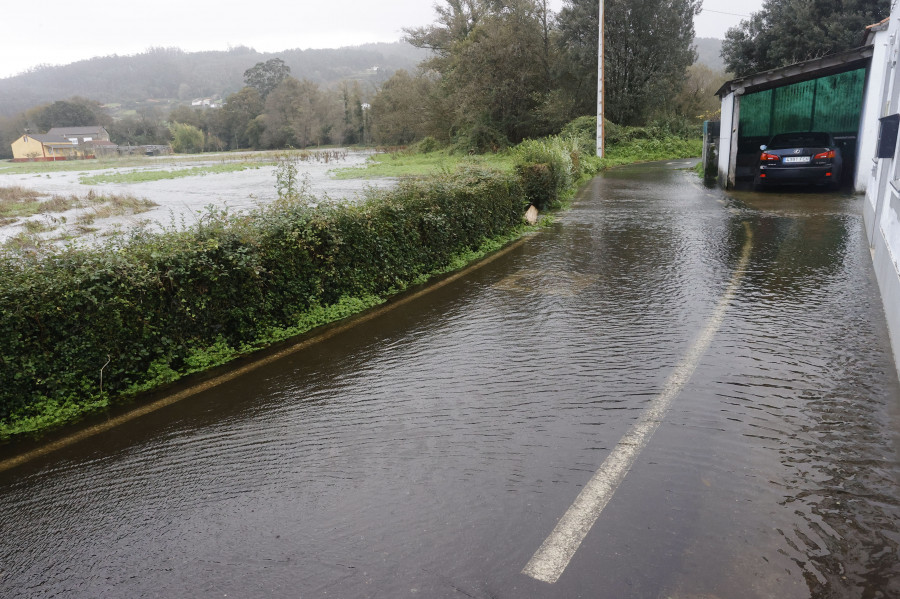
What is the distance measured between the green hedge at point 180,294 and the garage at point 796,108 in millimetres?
13988

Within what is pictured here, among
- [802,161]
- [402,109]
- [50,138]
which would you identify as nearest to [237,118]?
[50,138]

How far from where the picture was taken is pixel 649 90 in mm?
43000

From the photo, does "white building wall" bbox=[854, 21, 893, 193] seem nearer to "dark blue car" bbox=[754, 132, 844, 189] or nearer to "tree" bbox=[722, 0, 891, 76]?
"dark blue car" bbox=[754, 132, 844, 189]

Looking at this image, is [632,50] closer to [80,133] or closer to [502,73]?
[502,73]

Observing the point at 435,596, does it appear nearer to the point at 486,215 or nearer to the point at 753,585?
the point at 753,585

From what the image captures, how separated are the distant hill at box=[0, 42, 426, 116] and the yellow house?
195 feet

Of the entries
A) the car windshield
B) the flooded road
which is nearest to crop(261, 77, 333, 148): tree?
the car windshield

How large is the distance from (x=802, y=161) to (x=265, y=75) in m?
144

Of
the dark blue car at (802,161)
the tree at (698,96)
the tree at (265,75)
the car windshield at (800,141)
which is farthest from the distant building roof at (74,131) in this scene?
the dark blue car at (802,161)

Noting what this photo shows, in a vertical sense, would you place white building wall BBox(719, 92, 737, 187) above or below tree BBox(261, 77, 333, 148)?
below

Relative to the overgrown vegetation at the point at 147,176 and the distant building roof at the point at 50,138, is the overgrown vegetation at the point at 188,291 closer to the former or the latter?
the overgrown vegetation at the point at 147,176

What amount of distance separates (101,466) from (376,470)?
188cm

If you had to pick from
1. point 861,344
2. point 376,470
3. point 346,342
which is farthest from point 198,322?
point 861,344

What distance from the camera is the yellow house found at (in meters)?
89.7
